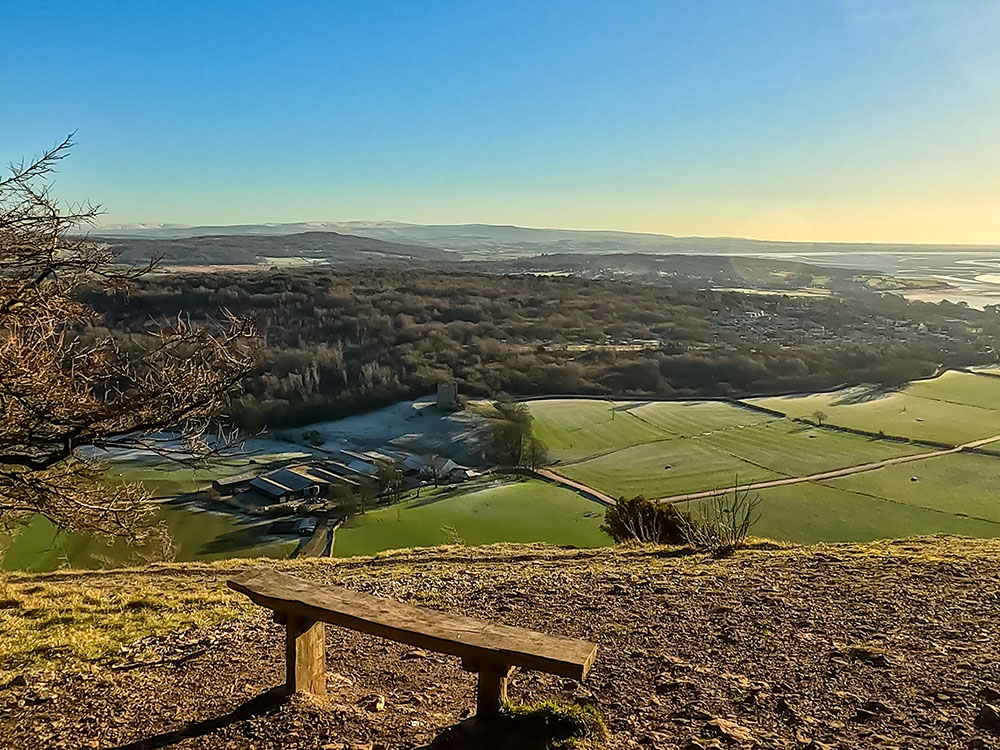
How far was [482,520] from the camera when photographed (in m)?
28.3

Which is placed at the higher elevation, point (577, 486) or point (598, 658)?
A: point (598, 658)

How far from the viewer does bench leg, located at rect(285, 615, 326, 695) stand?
4.41m

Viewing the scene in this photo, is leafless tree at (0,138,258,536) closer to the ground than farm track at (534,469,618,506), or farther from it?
farther from it

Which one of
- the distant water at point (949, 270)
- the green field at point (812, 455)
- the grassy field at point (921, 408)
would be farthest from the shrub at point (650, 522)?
the distant water at point (949, 270)

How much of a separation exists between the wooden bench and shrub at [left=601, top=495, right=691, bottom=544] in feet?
30.6

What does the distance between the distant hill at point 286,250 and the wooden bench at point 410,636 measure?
7561 centimetres

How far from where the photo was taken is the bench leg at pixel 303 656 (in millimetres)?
4414

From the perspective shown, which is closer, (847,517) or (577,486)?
(847,517)

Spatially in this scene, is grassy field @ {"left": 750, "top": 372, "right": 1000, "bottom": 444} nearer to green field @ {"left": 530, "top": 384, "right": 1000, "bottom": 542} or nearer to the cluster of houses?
green field @ {"left": 530, "top": 384, "right": 1000, "bottom": 542}

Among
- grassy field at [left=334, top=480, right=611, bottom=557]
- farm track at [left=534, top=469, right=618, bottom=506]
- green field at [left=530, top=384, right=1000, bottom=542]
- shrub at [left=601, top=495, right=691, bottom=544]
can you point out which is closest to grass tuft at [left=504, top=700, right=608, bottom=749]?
shrub at [left=601, top=495, right=691, bottom=544]

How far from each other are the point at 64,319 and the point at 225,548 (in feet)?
69.8

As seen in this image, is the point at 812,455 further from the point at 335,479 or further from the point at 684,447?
the point at 335,479

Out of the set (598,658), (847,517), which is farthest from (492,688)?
(847,517)

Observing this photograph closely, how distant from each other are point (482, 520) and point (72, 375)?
75.8ft
